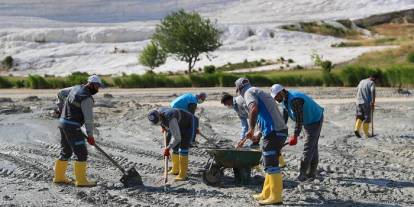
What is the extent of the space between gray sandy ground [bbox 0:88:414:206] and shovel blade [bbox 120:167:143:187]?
126 mm

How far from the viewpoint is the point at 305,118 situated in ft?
38.4

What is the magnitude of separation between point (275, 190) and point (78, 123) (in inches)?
128

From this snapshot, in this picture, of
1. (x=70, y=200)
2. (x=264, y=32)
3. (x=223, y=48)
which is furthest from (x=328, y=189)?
(x=264, y=32)

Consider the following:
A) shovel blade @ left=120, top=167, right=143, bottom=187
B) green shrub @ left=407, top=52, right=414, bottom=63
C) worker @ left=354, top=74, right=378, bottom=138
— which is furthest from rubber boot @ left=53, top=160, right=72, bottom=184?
green shrub @ left=407, top=52, right=414, bottom=63

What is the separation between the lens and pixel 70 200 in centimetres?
1112

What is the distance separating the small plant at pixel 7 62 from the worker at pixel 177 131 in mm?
50886

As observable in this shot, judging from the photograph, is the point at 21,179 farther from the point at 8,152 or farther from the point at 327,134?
the point at 327,134

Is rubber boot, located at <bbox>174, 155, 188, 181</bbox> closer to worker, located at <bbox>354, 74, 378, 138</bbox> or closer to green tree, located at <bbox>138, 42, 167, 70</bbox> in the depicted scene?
worker, located at <bbox>354, 74, 378, 138</bbox>

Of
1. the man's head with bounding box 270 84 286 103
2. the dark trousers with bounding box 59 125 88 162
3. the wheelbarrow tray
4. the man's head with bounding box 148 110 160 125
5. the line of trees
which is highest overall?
the line of trees

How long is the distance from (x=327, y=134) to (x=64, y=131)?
26.6ft

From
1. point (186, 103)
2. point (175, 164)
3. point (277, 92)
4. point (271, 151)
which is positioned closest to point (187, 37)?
point (186, 103)

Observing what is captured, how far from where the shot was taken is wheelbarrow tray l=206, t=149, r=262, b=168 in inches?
453

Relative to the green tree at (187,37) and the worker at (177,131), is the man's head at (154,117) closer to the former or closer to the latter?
the worker at (177,131)

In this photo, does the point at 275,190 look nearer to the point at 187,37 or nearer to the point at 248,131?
the point at 248,131
